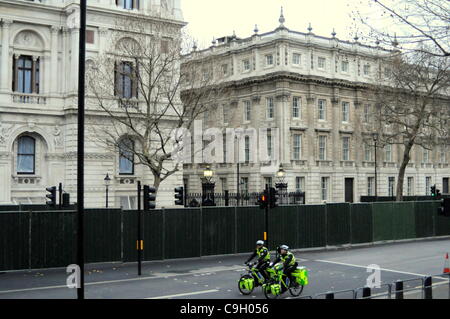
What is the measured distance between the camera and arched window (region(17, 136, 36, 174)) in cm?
3931

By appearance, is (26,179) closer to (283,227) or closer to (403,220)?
(283,227)

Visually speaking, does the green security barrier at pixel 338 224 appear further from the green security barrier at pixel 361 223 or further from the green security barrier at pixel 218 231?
the green security barrier at pixel 218 231

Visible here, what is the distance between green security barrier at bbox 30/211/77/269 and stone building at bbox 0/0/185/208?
16.5 metres

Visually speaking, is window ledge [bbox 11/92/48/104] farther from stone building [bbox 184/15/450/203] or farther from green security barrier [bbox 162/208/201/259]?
stone building [bbox 184/15/450/203]

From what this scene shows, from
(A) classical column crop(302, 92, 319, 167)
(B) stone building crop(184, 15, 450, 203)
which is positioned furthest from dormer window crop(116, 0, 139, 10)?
(A) classical column crop(302, 92, 319, 167)

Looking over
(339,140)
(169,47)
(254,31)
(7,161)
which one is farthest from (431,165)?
(7,161)

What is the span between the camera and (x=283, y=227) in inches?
1110

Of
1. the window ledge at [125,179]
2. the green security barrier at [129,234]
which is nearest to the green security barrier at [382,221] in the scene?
the green security barrier at [129,234]

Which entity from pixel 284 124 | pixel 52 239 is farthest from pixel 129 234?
pixel 284 124

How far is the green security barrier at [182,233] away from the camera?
25000 millimetres

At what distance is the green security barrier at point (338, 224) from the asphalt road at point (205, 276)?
1671 mm

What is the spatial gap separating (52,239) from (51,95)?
1954 cm
